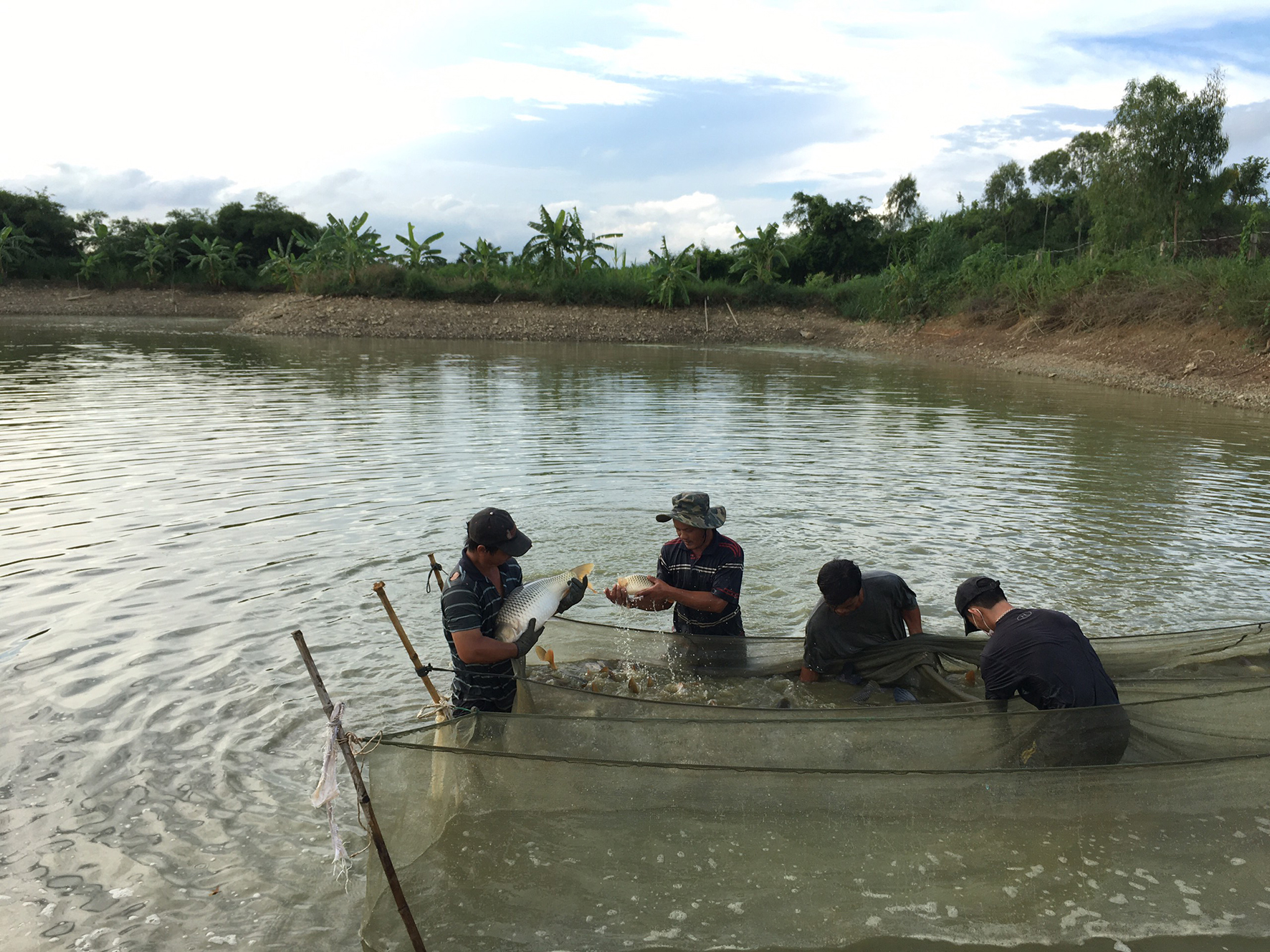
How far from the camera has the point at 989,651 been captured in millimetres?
4438

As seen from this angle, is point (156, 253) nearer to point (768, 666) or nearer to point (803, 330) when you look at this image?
point (803, 330)

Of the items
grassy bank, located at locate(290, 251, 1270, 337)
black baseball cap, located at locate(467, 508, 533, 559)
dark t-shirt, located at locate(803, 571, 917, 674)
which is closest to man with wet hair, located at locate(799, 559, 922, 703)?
dark t-shirt, located at locate(803, 571, 917, 674)

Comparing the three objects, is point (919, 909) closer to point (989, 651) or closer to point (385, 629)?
point (989, 651)

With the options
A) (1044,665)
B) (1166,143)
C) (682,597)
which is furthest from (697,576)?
(1166,143)

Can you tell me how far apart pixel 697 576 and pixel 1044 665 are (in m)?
2.21

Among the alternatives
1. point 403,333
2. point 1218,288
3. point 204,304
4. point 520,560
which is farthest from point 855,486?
point 204,304

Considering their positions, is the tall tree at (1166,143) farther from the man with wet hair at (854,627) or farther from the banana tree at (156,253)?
the banana tree at (156,253)

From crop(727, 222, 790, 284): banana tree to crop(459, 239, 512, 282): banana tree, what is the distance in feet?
44.3

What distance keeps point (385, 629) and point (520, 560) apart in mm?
2059

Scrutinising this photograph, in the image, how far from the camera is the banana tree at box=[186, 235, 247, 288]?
178 feet

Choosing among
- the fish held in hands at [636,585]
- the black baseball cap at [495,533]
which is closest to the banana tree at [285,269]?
the fish held in hands at [636,585]

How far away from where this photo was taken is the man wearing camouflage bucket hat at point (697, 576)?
5.53 m

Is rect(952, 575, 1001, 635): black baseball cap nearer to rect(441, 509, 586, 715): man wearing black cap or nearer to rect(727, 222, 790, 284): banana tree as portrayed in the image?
rect(441, 509, 586, 715): man wearing black cap

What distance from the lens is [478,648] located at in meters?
4.21
